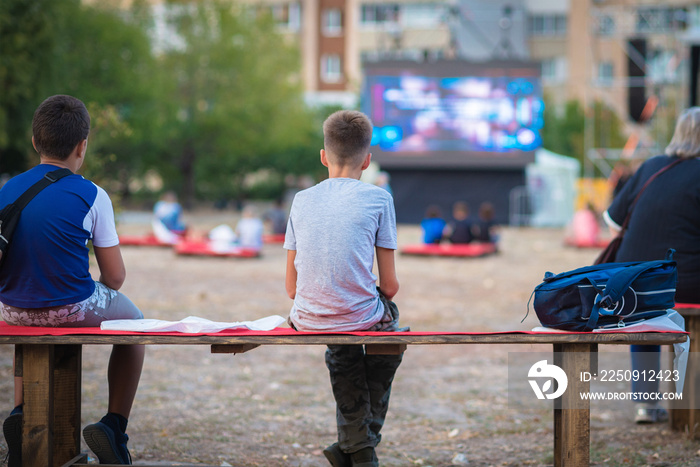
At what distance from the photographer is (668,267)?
3.83m

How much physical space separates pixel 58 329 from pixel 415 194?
2607cm

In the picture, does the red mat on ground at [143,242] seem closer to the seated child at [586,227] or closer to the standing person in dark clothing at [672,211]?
the seated child at [586,227]

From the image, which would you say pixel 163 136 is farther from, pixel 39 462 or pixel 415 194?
pixel 39 462

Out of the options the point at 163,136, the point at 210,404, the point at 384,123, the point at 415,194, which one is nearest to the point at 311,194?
the point at 210,404

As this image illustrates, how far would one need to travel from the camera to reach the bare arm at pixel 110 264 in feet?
12.3

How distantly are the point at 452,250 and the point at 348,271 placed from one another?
46.2 ft

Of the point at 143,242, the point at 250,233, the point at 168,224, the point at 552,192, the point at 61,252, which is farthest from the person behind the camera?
the point at 552,192

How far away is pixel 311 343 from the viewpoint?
11.6ft

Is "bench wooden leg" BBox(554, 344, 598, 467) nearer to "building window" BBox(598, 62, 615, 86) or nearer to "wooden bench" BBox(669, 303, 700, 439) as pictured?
"wooden bench" BBox(669, 303, 700, 439)

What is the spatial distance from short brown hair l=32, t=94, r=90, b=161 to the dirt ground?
1.63 m

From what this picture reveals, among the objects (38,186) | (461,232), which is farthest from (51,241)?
(461,232)

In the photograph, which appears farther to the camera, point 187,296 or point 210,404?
point 187,296

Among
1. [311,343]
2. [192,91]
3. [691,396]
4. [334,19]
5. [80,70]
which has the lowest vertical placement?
[691,396]

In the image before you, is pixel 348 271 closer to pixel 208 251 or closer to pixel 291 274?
pixel 291 274
